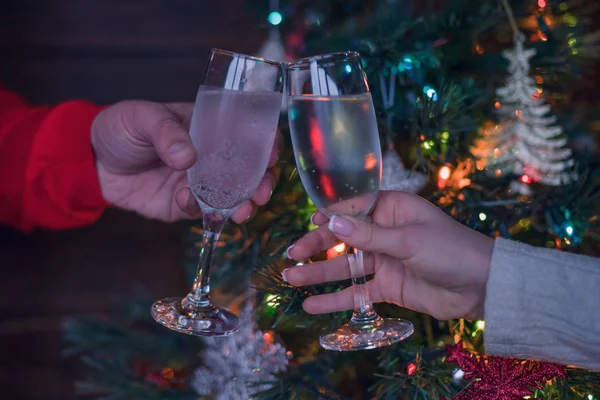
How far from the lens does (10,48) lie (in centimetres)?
191

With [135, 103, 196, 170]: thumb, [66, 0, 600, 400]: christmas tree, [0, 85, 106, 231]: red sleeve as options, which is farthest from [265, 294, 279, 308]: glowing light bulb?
[0, 85, 106, 231]: red sleeve

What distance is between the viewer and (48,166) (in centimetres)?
132

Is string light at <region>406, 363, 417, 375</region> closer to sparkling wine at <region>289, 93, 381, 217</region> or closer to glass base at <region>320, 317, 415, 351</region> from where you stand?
glass base at <region>320, 317, 415, 351</region>

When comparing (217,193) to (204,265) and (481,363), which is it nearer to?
(204,265)

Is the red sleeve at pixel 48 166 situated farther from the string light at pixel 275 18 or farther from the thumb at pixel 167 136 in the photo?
the string light at pixel 275 18

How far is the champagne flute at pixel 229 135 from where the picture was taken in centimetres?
84

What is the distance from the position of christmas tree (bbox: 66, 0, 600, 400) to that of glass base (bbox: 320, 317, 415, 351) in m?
0.05

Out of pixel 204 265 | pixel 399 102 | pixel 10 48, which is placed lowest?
pixel 204 265

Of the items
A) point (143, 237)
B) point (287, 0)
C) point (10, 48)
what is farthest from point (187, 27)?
point (287, 0)

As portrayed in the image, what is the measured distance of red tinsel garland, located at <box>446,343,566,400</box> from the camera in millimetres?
805

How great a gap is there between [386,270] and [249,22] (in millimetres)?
1298

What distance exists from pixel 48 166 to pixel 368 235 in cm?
83

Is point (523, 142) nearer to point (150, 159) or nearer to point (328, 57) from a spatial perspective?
point (328, 57)

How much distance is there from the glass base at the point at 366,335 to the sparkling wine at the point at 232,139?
0.78 ft
